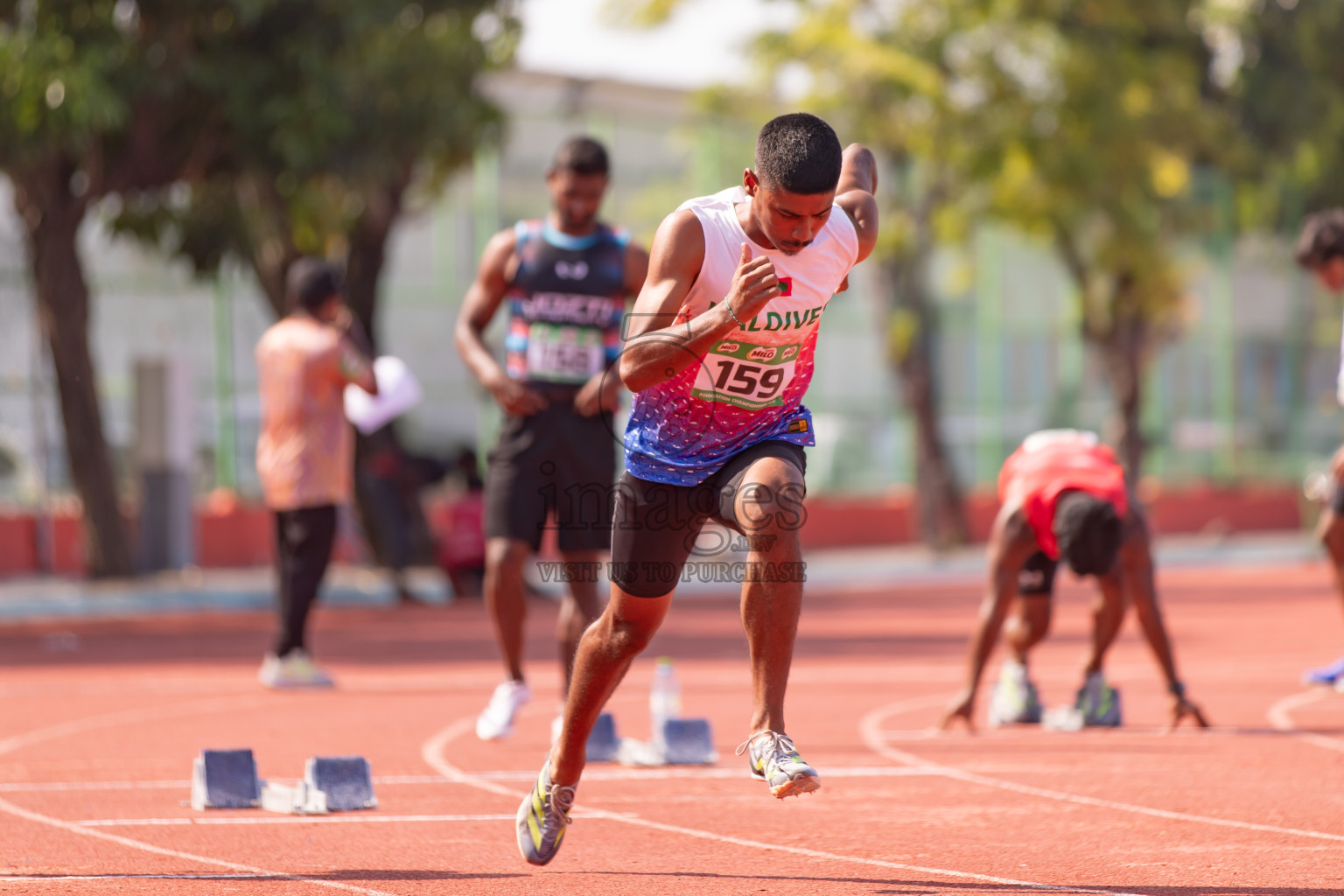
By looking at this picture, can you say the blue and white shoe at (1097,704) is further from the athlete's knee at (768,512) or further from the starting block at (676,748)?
the athlete's knee at (768,512)

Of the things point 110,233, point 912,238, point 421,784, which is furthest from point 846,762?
point 912,238

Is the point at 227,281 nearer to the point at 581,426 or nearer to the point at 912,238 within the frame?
the point at 912,238

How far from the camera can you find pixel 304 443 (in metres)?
10.1

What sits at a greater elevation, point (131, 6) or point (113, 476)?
point (131, 6)

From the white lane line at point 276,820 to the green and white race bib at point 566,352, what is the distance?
6.69ft

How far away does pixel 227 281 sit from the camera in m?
23.3

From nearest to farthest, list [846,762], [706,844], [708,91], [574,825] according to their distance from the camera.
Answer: [706,844] < [574,825] < [846,762] < [708,91]

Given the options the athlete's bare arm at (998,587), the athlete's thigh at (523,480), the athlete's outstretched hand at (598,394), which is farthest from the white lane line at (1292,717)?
the athlete's thigh at (523,480)

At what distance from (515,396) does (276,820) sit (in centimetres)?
202

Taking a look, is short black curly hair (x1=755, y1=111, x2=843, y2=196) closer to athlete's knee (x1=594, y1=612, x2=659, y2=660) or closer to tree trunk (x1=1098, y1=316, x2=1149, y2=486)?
athlete's knee (x1=594, y1=612, x2=659, y2=660)

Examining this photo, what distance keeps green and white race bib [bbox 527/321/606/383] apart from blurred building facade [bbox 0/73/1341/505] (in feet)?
44.9

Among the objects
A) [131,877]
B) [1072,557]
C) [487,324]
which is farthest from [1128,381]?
[131,877]

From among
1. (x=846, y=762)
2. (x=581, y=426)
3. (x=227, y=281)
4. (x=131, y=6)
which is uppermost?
(x=131, y=6)

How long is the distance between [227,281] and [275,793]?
1780 cm
